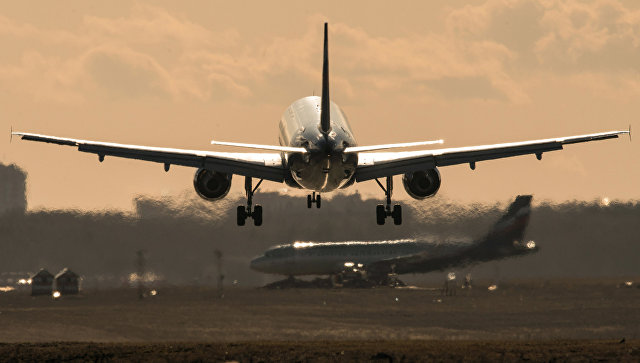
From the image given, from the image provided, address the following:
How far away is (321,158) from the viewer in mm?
53438

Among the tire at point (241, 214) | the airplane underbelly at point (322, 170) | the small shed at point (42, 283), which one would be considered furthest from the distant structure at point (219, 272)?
the airplane underbelly at point (322, 170)

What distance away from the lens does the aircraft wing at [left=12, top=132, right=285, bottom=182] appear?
5733 centimetres

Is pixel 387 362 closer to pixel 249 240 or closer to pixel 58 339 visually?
pixel 249 240

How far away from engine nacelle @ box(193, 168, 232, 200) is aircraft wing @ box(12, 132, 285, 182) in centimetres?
195

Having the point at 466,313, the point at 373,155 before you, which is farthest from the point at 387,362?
the point at 466,313

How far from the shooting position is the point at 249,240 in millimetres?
129000

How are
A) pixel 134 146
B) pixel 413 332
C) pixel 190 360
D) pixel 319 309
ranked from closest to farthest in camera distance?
pixel 134 146 → pixel 190 360 → pixel 413 332 → pixel 319 309

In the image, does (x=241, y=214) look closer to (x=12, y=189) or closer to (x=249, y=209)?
(x=249, y=209)

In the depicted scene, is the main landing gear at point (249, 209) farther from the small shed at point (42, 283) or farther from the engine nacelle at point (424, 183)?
the small shed at point (42, 283)

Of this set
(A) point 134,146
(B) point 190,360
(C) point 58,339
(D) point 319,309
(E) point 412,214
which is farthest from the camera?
(D) point 319,309

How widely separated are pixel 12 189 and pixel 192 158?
4294 inches

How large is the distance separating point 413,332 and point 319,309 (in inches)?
625

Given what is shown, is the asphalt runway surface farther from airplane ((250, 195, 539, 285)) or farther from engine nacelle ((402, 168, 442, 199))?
engine nacelle ((402, 168, 442, 199))

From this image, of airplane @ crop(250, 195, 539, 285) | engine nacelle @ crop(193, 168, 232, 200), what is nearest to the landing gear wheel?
engine nacelle @ crop(193, 168, 232, 200)
